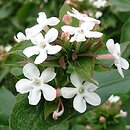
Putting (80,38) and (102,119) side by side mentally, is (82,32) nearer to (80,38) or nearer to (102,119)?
(80,38)

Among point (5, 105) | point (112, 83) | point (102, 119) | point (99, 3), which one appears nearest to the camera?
point (112, 83)

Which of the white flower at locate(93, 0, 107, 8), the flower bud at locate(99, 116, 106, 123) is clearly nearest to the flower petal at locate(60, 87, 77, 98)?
the flower bud at locate(99, 116, 106, 123)

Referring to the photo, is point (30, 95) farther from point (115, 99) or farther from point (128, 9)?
point (128, 9)

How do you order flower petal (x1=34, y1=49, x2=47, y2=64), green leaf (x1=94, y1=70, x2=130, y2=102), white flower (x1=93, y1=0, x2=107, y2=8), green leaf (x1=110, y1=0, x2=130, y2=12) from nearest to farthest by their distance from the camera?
flower petal (x1=34, y1=49, x2=47, y2=64)
green leaf (x1=94, y1=70, x2=130, y2=102)
green leaf (x1=110, y1=0, x2=130, y2=12)
white flower (x1=93, y1=0, x2=107, y2=8)

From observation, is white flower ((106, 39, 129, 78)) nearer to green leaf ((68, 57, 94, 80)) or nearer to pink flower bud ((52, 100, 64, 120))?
green leaf ((68, 57, 94, 80))

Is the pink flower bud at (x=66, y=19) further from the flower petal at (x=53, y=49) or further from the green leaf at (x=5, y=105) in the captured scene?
the green leaf at (x=5, y=105)

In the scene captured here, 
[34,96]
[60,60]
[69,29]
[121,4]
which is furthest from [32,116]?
[121,4]
